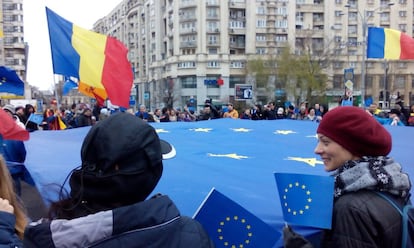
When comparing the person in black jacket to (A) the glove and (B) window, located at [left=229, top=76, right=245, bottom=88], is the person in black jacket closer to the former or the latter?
(A) the glove

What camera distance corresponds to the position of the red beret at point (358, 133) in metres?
1.95

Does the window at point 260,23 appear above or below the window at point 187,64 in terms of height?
above

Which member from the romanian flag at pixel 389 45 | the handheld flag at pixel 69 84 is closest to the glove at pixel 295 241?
the handheld flag at pixel 69 84

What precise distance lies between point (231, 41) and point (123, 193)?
232 feet

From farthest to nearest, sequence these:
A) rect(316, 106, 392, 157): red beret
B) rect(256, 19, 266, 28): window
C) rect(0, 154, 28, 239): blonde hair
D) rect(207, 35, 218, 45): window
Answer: rect(256, 19, 266, 28): window → rect(207, 35, 218, 45): window → rect(0, 154, 28, 239): blonde hair → rect(316, 106, 392, 157): red beret

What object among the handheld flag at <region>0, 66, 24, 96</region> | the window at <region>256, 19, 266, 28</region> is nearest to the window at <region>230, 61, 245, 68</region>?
the window at <region>256, 19, 266, 28</region>

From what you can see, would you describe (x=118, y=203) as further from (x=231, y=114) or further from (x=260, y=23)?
(x=260, y=23)

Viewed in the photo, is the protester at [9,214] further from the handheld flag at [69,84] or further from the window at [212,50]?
the window at [212,50]

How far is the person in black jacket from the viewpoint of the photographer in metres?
1.75

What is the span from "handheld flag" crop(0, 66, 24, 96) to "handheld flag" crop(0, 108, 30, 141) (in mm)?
4073

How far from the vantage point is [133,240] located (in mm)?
1405

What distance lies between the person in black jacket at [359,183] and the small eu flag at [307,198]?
0.19 ft

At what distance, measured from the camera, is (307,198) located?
1905 mm

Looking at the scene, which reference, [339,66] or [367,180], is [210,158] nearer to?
[367,180]
